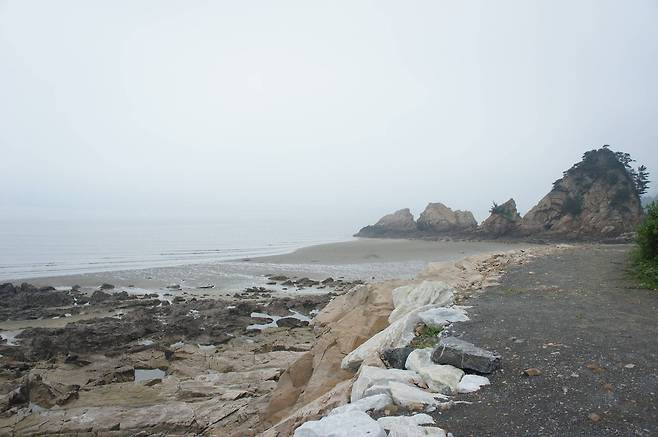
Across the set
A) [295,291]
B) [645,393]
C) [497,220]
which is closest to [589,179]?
[497,220]

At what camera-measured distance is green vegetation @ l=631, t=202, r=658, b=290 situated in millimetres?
11016

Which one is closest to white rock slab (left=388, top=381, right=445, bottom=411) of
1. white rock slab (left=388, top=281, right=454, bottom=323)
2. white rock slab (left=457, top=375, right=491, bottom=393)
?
white rock slab (left=457, top=375, right=491, bottom=393)

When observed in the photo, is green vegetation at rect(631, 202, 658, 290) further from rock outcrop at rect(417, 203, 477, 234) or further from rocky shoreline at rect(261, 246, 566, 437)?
rock outcrop at rect(417, 203, 477, 234)

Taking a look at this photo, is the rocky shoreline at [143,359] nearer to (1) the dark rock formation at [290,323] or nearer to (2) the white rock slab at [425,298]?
(1) the dark rock formation at [290,323]

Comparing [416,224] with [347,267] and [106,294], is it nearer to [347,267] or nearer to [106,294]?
[347,267]

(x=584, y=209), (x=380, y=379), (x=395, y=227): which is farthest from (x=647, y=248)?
(x=395, y=227)

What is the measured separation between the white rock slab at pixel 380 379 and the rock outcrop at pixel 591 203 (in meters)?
52.1

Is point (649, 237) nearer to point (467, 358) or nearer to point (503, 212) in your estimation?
point (467, 358)

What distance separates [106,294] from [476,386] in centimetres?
2512

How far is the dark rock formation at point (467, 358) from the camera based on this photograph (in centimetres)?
498

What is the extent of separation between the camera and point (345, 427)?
3668 mm

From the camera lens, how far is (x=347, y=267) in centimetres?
3656

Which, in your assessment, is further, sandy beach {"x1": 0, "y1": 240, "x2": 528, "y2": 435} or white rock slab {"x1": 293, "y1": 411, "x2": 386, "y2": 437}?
sandy beach {"x1": 0, "y1": 240, "x2": 528, "y2": 435}

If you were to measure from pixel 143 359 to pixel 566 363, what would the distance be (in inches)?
495
